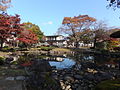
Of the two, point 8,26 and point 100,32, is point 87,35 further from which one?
point 8,26

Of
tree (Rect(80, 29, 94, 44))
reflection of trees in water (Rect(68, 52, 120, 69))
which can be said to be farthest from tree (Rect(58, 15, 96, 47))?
reflection of trees in water (Rect(68, 52, 120, 69))

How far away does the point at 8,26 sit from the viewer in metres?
14.0

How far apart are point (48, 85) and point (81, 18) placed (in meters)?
26.6

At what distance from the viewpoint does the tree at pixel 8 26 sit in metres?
13.4

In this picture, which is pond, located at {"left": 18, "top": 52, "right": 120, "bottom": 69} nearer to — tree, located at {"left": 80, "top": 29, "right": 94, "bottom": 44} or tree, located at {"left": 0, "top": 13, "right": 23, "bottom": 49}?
tree, located at {"left": 0, "top": 13, "right": 23, "bottom": 49}

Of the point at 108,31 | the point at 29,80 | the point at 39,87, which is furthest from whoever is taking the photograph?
the point at 108,31

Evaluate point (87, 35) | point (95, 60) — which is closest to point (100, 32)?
point (87, 35)

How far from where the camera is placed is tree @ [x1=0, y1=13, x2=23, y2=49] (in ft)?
44.1

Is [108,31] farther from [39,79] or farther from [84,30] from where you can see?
[39,79]

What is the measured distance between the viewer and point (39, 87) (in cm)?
427

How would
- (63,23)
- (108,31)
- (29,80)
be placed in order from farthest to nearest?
1. (63,23)
2. (108,31)
3. (29,80)

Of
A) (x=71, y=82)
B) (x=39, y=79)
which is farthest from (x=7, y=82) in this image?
(x=71, y=82)

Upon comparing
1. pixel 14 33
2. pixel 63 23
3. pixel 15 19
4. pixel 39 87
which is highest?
pixel 63 23

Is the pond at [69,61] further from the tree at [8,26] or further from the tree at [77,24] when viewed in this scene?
the tree at [77,24]
